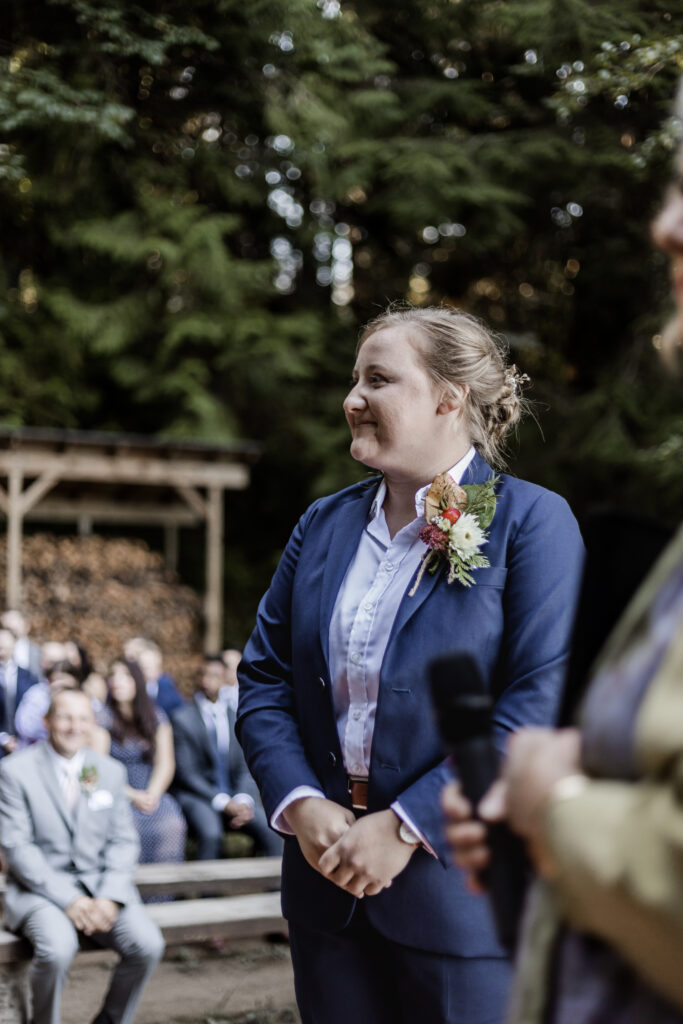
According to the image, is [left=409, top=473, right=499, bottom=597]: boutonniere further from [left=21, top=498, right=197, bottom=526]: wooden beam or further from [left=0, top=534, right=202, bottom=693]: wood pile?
[left=21, top=498, right=197, bottom=526]: wooden beam

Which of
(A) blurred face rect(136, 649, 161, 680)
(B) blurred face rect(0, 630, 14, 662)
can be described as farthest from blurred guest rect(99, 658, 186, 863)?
(B) blurred face rect(0, 630, 14, 662)

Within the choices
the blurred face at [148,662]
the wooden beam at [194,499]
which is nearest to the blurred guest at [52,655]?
the blurred face at [148,662]

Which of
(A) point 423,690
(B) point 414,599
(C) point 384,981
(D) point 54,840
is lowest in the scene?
(D) point 54,840

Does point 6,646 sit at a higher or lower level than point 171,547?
higher

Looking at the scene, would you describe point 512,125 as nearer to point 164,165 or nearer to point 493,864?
point 164,165

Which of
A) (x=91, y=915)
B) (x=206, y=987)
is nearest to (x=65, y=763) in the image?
(x=91, y=915)

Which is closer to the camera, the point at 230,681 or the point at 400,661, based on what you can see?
the point at 400,661

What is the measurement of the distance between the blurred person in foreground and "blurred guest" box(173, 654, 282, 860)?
6.78 metres

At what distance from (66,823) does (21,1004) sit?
2.48 ft

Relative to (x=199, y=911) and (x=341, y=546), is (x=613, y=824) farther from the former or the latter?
(x=199, y=911)

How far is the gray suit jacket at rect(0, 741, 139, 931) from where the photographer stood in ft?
15.6

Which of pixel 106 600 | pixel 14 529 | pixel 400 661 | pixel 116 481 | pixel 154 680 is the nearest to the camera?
pixel 400 661

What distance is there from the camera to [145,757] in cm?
762

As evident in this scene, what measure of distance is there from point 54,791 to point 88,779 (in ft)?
0.53
